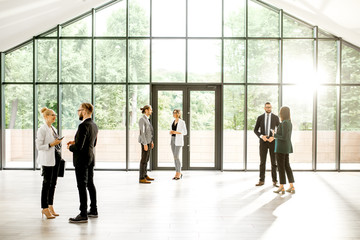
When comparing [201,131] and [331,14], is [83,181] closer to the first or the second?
[201,131]

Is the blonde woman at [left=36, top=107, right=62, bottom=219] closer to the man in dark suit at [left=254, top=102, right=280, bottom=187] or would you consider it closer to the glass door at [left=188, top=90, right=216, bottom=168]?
the man in dark suit at [left=254, top=102, right=280, bottom=187]

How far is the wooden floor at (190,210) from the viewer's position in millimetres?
4586

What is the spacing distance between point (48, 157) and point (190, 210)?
2220 millimetres

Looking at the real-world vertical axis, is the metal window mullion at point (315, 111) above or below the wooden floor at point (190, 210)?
above

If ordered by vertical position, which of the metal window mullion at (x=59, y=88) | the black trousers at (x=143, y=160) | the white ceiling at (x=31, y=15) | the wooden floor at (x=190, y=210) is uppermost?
the white ceiling at (x=31, y=15)

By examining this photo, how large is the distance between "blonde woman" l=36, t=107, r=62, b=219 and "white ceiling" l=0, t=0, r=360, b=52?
341 centimetres

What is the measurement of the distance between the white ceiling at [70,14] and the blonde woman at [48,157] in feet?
11.2

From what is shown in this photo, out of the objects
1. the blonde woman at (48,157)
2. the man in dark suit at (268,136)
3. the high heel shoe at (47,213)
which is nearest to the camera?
the blonde woman at (48,157)

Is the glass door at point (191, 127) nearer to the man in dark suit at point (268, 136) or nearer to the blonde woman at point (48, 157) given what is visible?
the man in dark suit at point (268, 136)

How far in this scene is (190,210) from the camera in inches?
225

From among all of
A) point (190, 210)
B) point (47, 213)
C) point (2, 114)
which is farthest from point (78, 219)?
point (2, 114)

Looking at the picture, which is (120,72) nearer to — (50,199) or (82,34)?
(82,34)

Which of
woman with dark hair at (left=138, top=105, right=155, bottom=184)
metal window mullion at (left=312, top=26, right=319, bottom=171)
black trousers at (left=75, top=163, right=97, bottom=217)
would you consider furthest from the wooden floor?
metal window mullion at (left=312, top=26, right=319, bottom=171)

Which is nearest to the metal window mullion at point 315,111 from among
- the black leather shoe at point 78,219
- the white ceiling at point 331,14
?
the white ceiling at point 331,14
